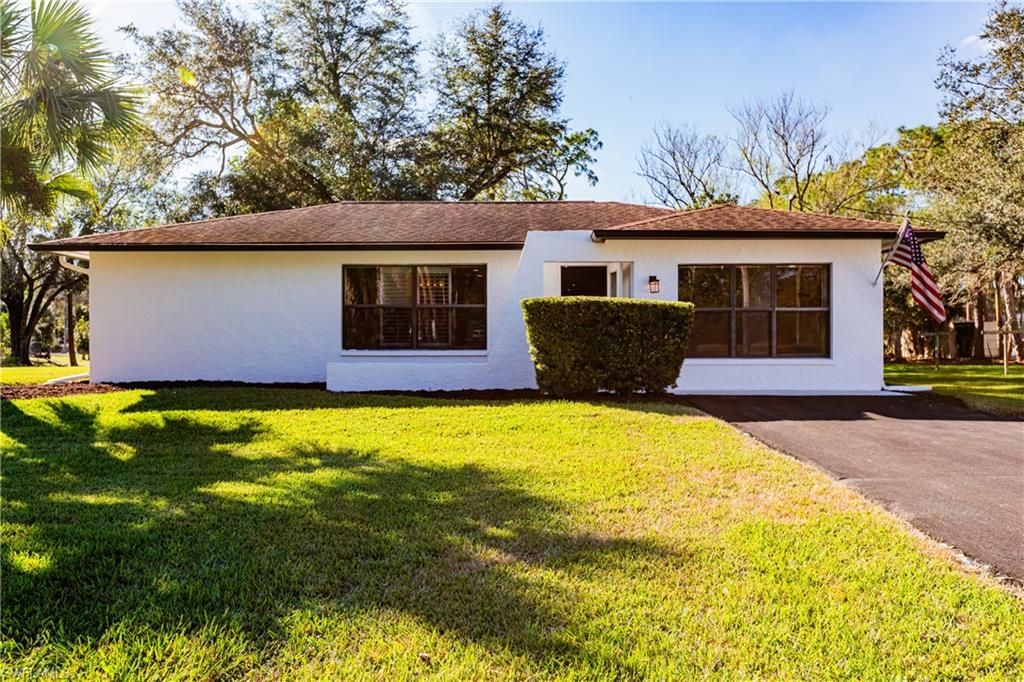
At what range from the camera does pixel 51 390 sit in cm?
1034

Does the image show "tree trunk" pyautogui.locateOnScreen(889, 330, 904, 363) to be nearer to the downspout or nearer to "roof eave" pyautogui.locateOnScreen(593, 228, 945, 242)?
"roof eave" pyautogui.locateOnScreen(593, 228, 945, 242)

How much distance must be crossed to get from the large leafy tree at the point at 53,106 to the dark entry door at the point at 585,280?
8454 mm

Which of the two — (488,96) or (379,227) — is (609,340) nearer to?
(379,227)

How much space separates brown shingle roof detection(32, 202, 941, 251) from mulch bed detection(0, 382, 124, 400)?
2692 mm

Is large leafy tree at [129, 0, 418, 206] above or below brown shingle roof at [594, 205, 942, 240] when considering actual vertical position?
above

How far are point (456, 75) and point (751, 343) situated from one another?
19.1m

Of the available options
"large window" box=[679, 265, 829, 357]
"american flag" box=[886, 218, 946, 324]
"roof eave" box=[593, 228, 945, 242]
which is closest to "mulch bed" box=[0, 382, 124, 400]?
"roof eave" box=[593, 228, 945, 242]

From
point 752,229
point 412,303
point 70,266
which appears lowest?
point 412,303

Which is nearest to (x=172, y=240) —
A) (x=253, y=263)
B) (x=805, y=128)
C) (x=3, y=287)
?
(x=253, y=263)

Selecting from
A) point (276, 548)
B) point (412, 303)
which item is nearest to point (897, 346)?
point (412, 303)

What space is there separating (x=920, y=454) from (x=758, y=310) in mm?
5375

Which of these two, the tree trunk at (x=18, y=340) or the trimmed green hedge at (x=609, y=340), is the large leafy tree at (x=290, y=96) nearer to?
the tree trunk at (x=18, y=340)

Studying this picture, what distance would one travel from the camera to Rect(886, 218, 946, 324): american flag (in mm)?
9891

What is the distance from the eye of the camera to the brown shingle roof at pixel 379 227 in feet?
37.1
